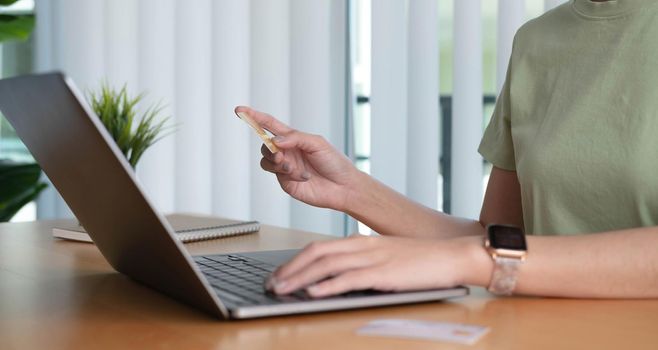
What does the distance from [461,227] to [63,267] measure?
1.89 ft

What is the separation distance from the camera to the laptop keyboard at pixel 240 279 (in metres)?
0.85

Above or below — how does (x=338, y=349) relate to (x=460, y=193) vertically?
above

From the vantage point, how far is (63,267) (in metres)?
1.19

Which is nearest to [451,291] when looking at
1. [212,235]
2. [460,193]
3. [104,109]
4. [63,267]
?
[63,267]

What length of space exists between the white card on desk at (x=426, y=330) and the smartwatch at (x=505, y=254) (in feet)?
0.43

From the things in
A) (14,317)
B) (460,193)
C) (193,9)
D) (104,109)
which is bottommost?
(460,193)

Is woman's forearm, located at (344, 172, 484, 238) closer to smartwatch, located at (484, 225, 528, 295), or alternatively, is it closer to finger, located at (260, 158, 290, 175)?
finger, located at (260, 158, 290, 175)

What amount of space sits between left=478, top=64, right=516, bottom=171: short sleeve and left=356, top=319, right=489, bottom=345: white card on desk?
0.75 metres

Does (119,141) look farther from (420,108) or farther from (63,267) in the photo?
(420,108)

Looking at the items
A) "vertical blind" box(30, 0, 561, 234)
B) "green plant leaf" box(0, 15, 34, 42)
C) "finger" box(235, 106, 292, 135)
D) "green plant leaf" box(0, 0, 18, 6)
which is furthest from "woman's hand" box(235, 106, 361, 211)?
"green plant leaf" box(0, 0, 18, 6)

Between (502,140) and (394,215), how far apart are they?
0.77ft

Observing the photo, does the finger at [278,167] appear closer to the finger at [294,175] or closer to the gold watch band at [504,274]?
the finger at [294,175]

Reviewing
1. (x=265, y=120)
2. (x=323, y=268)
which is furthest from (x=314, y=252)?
(x=265, y=120)

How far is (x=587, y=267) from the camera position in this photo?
94 cm
